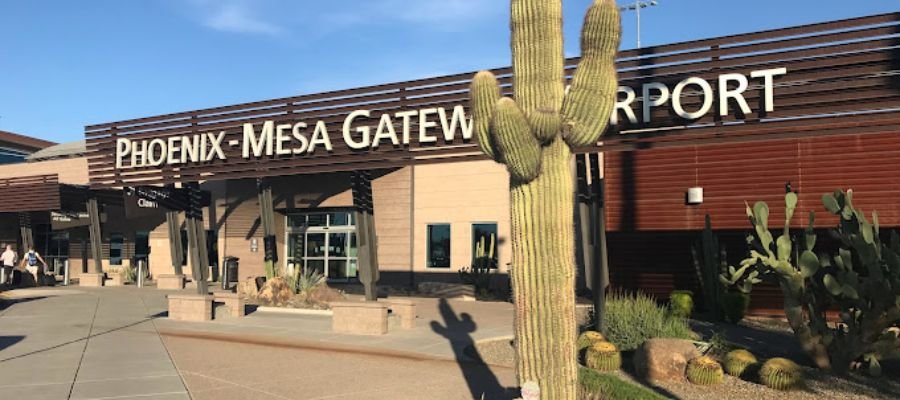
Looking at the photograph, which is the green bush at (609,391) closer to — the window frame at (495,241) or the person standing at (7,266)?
the window frame at (495,241)

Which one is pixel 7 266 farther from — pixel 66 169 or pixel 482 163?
pixel 482 163

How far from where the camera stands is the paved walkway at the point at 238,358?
822 centimetres

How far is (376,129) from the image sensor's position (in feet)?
50.6

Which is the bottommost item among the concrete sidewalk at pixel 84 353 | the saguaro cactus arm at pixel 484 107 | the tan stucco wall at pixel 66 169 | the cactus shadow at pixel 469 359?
the cactus shadow at pixel 469 359

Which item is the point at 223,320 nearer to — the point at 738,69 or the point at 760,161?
the point at 738,69

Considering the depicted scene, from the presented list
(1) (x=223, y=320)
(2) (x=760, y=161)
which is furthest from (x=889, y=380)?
(1) (x=223, y=320)

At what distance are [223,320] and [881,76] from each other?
13.9 m

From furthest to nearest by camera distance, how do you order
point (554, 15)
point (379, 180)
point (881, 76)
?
point (379, 180), point (881, 76), point (554, 15)

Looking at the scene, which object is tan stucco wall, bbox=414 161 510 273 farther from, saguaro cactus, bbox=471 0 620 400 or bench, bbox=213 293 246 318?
saguaro cactus, bbox=471 0 620 400

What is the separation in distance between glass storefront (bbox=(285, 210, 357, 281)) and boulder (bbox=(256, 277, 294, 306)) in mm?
7807

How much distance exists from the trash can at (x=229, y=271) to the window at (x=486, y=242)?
9.65 m

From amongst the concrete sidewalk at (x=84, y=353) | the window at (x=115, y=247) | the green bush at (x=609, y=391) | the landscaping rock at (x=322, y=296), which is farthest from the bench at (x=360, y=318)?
the window at (x=115, y=247)

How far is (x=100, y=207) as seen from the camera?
92.8ft

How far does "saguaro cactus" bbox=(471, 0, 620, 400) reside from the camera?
580 cm
